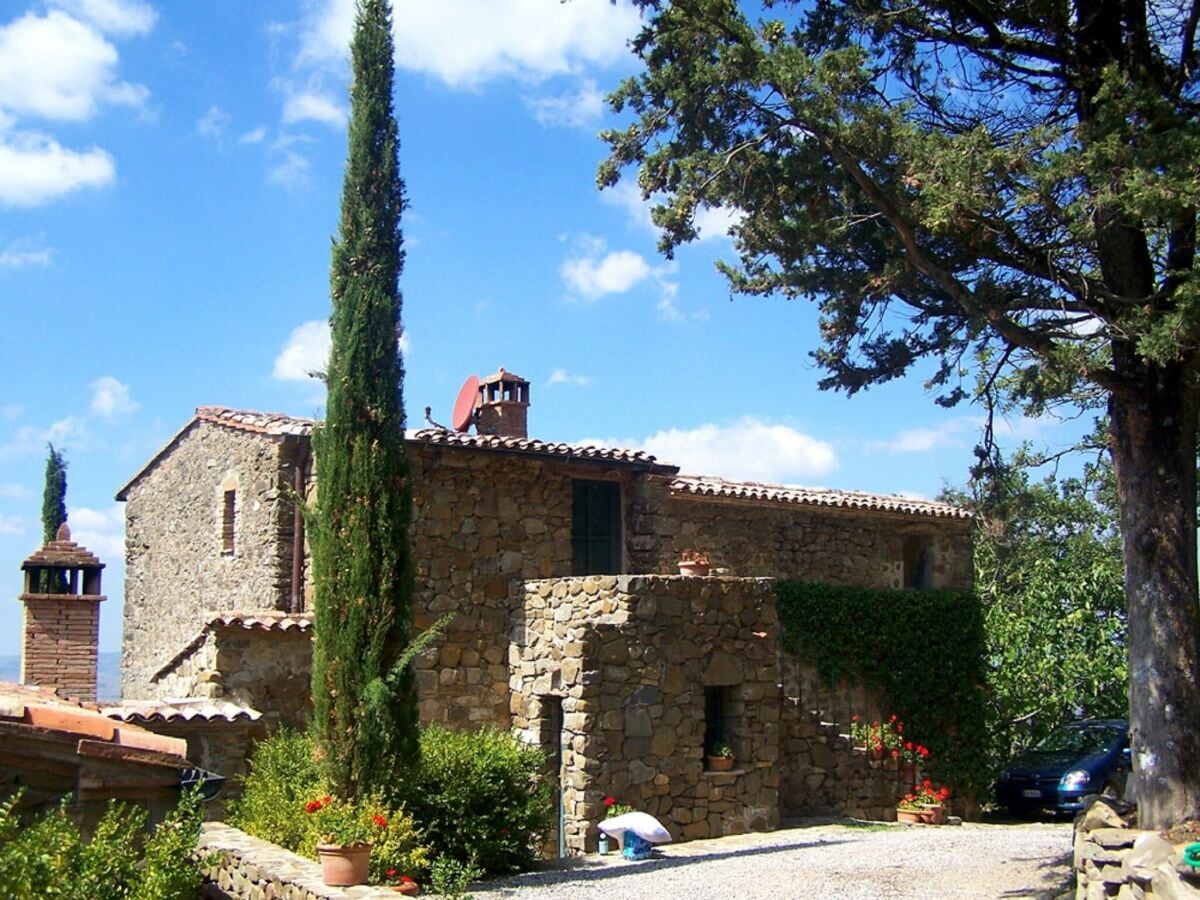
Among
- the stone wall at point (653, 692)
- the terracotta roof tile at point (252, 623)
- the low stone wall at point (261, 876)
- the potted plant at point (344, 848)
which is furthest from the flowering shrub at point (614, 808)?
the low stone wall at point (261, 876)

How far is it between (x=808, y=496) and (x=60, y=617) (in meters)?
11.6

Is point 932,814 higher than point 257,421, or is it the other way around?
point 257,421

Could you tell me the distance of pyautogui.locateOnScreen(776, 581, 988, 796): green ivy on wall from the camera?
55.6 feet

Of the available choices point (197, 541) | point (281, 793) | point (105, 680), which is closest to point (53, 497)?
point (197, 541)

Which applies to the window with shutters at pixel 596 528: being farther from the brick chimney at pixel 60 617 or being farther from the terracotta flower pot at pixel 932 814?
the brick chimney at pixel 60 617

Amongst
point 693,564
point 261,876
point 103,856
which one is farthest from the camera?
point 693,564

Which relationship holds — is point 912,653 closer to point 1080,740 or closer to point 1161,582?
point 1080,740

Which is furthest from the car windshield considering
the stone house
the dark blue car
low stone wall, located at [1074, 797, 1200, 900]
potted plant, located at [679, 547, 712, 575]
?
low stone wall, located at [1074, 797, 1200, 900]

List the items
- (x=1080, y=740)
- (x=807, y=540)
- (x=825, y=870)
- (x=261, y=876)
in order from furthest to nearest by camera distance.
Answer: (x=807, y=540)
(x=1080, y=740)
(x=825, y=870)
(x=261, y=876)

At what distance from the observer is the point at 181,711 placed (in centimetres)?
1212

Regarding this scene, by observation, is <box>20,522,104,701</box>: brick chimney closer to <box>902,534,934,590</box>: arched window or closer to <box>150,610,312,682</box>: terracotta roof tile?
<box>150,610,312,682</box>: terracotta roof tile

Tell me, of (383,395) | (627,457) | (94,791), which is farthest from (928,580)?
(94,791)

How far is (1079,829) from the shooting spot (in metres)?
10.4

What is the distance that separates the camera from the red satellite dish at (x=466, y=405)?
19141 mm
